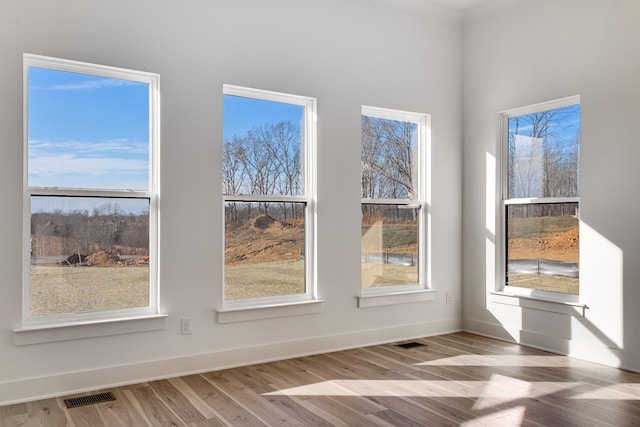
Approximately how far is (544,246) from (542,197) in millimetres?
458

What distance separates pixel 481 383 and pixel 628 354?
52.3 inches

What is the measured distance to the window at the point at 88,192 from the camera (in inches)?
141

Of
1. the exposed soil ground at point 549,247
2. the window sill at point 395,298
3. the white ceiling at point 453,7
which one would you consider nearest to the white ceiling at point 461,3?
the white ceiling at point 453,7

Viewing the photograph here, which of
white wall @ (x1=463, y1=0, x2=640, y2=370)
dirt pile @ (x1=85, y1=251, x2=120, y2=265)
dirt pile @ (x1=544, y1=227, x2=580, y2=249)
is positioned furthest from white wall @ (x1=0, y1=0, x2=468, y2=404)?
dirt pile @ (x1=544, y1=227, x2=580, y2=249)

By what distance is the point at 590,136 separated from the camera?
14.5ft

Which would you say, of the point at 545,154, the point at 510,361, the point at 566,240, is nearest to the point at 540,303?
the point at 566,240

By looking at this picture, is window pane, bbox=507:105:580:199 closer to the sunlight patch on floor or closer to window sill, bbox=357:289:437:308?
window sill, bbox=357:289:437:308

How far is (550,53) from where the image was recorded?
4789 millimetres

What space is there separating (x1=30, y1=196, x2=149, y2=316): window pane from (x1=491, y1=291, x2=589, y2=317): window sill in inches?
132

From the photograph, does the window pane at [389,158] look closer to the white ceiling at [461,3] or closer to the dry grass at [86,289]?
the white ceiling at [461,3]

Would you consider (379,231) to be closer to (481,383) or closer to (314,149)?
(314,149)

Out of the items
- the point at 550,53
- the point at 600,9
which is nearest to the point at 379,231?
the point at 550,53

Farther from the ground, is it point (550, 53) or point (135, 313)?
point (550, 53)

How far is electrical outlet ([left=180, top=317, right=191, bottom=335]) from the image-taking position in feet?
13.1
